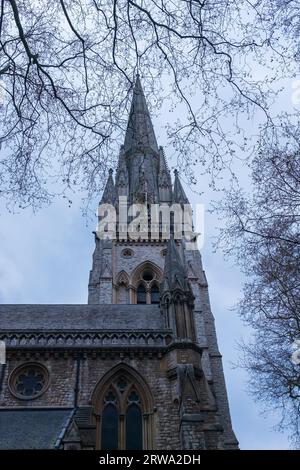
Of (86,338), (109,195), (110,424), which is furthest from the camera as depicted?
(109,195)

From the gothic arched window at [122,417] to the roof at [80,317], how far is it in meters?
3.18

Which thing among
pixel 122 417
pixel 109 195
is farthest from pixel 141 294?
pixel 122 417

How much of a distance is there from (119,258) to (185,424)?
19.1 m

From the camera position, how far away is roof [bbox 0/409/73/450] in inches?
434

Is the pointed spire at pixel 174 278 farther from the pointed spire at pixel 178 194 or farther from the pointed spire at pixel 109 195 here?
the pointed spire at pixel 178 194

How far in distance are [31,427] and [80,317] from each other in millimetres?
7145

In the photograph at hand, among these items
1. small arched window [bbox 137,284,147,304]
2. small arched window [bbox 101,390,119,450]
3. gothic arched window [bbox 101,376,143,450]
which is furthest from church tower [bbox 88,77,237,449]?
small arched window [bbox 101,390,119,450]

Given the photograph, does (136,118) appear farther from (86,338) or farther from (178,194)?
(178,194)

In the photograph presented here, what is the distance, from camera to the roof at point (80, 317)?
17672 mm

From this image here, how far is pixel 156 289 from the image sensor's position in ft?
97.2

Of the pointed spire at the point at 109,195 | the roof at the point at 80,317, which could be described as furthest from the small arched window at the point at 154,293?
the pointed spire at the point at 109,195

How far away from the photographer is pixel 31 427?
12.1 meters

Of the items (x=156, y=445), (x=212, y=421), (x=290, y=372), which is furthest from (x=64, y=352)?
(x=290, y=372)
